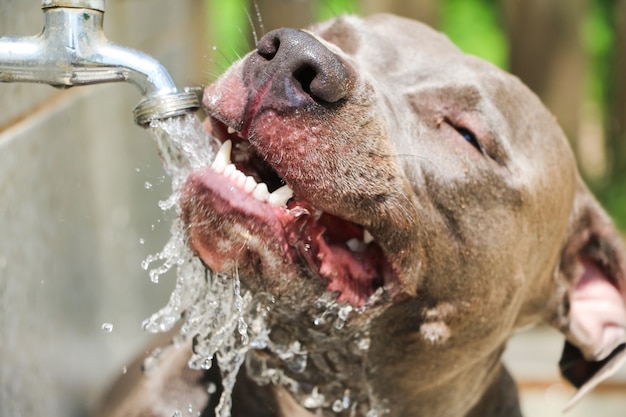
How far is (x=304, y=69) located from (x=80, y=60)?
1.85 ft

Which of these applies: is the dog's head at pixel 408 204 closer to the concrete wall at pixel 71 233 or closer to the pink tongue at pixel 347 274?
the pink tongue at pixel 347 274

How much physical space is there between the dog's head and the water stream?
0.26 feet

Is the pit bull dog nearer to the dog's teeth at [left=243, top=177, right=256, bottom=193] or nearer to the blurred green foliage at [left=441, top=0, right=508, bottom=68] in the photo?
the dog's teeth at [left=243, top=177, right=256, bottom=193]

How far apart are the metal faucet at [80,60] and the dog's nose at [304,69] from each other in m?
0.26

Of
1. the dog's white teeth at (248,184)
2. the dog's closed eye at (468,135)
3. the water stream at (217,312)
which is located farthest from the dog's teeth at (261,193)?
the dog's closed eye at (468,135)

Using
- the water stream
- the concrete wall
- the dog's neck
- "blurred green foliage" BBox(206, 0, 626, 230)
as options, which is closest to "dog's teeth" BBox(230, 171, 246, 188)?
the water stream

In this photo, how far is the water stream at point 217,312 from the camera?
276 centimetres

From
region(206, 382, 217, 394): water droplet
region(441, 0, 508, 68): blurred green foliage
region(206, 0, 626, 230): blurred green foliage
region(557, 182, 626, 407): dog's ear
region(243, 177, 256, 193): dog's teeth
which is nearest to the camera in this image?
region(243, 177, 256, 193): dog's teeth

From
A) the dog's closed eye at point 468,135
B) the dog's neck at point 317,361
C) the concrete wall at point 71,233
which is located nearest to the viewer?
the dog's neck at point 317,361

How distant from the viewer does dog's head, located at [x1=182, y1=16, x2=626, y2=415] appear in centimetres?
257

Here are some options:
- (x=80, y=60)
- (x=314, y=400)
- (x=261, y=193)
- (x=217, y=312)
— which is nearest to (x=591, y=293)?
(x=314, y=400)

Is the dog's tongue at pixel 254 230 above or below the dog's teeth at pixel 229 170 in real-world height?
below

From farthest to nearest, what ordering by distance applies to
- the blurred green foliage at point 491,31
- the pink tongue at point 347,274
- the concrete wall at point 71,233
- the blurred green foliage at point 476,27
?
the blurred green foliage at point 476,27 < the blurred green foliage at point 491,31 < the concrete wall at point 71,233 < the pink tongue at point 347,274

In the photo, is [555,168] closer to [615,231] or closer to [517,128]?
[517,128]
